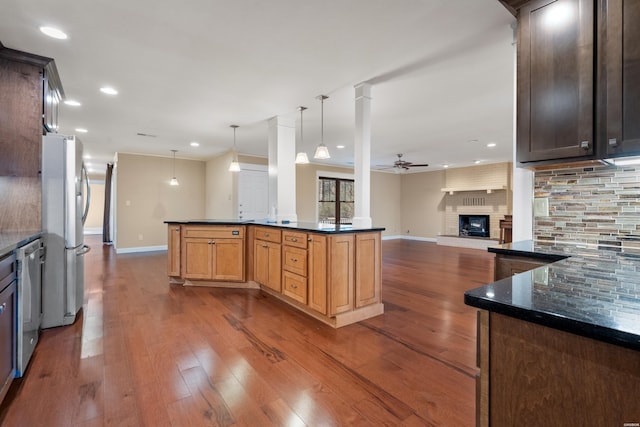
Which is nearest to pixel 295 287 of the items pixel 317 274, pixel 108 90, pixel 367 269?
pixel 317 274

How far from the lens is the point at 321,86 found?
11.0ft

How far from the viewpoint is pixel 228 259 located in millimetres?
4090

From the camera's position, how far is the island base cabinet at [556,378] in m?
0.64

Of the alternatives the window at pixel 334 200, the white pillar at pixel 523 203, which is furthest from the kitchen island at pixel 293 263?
the window at pixel 334 200

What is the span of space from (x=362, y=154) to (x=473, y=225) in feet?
24.6

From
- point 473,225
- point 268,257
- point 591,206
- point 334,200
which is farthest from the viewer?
point 334,200

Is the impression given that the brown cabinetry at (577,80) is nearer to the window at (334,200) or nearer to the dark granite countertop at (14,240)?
the dark granite countertop at (14,240)

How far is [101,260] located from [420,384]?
665 centimetres

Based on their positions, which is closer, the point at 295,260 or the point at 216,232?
the point at 295,260

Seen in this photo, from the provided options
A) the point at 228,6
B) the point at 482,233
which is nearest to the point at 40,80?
the point at 228,6

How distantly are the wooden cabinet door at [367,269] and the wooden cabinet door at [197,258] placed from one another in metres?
2.20

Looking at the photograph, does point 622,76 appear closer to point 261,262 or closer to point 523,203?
point 523,203

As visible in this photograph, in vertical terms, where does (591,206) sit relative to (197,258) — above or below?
above

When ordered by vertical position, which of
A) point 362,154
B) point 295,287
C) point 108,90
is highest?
point 108,90
